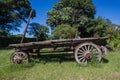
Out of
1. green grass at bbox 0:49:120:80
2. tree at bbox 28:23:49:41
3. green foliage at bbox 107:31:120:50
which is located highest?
tree at bbox 28:23:49:41

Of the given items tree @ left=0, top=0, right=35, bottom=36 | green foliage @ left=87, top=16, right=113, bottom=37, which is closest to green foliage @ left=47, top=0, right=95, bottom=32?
green foliage @ left=87, top=16, right=113, bottom=37

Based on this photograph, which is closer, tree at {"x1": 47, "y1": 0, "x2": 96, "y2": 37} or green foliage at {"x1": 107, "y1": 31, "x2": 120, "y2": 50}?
green foliage at {"x1": 107, "y1": 31, "x2": 120, "y2": 50}

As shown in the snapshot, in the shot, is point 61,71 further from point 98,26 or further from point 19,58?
point 98,26

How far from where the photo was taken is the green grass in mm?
9406

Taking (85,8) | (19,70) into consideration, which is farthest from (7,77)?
(85,8)

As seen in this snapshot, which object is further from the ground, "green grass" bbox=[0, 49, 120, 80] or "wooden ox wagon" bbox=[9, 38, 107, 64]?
"wooden ox wagon" bbox=[9, 38, 107, 64]

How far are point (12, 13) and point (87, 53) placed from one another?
31344mm

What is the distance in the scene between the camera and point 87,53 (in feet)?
37.0

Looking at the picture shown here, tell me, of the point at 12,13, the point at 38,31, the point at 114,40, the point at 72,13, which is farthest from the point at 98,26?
the point at 114,40

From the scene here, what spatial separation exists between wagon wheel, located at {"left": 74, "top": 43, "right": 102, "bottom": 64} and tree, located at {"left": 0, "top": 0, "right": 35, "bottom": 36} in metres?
27.4

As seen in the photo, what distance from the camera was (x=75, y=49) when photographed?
11.5 m

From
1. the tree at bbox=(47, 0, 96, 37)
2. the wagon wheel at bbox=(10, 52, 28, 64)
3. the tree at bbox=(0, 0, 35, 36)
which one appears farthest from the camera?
the tree at bbox=(47, 0, 96, 37)

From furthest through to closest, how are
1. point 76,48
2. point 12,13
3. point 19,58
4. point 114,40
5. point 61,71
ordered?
point 12,13
point 114,40
point 19,58
point 76,48
point 61,71

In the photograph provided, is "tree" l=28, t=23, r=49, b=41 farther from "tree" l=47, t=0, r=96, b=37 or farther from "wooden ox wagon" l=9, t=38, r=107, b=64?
"wooden ox wagon" l=9, t=38, r=107, b=64
